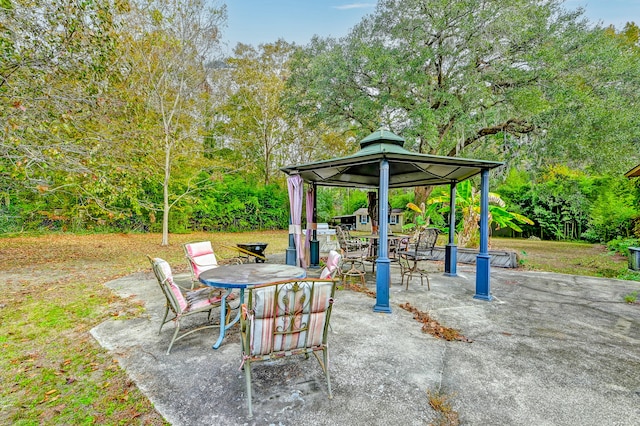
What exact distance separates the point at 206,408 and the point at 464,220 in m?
9.89

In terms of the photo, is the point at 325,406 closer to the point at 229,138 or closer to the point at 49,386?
the point at 49,386

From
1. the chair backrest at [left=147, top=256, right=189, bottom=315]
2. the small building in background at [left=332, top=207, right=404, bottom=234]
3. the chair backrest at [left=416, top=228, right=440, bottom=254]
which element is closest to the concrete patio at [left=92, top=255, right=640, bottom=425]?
the chair backrest at [left=147, top=256, right=189, bottom=315]

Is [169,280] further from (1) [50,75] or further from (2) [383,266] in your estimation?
(1) [50,75]

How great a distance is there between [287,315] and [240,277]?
1.27 metres

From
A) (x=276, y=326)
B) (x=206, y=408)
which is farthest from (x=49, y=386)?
(x=276, y=326)

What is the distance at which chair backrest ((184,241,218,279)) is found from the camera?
16.3 ft

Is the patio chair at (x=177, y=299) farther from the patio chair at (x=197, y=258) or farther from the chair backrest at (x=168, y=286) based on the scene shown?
the patio chair at (x=197, y=258)

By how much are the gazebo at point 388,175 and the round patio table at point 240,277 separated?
5.10 ft

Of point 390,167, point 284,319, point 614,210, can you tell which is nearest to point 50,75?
point 284,319

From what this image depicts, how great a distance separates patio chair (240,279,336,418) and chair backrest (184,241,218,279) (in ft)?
9.89

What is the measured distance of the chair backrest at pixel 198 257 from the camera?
4.96 meters

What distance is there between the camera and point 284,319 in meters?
2.23

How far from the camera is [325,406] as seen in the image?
7.29 ft

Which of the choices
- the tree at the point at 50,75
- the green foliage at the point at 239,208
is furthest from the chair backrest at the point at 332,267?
the green foliage at the point at 239,208
